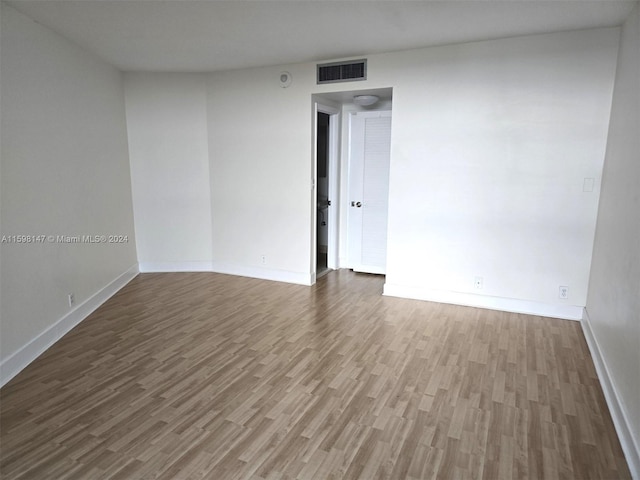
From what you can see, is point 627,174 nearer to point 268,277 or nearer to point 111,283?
point 268,277

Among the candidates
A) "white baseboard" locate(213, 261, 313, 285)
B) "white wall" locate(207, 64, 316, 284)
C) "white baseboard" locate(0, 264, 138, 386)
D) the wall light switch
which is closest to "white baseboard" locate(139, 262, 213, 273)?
"white baseboard" locate(213, 261, 313, 285)

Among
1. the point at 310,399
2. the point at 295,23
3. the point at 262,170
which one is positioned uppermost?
the point at 295,23

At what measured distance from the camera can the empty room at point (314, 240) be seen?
226 cm

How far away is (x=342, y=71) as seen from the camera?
4465mm

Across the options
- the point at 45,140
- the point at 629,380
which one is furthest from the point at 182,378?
the point at 629,380

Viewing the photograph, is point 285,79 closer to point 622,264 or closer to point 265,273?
point 265,273

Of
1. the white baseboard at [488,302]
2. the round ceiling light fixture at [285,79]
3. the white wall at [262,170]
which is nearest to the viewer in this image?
the white baseboard at [488,302]

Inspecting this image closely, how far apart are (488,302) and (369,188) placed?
6.76 feet

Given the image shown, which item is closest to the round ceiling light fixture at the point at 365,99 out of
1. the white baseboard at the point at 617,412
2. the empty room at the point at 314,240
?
the empty room at the point at 314,240

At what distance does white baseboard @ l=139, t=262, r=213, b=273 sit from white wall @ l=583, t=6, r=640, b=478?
442cm

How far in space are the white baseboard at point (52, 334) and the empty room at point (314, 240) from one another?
2 centimetres

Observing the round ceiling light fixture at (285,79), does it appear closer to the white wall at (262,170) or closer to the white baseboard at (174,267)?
the white wall at (262,170)

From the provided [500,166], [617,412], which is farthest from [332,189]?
[617,412]

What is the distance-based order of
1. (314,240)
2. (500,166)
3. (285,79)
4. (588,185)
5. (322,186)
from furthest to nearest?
(322,186), (314,240), (285,79), (500,166), (588,185)
